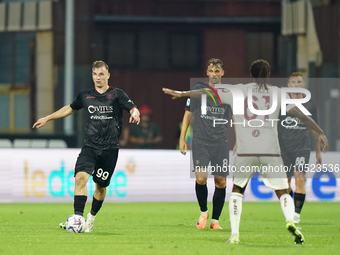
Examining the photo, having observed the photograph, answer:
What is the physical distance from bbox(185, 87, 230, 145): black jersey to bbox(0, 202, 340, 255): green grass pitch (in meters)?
1.22

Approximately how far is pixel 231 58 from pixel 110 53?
4.44 metres

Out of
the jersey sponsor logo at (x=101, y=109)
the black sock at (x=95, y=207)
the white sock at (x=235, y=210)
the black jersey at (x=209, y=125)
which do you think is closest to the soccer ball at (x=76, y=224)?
the black sock at (x=95, y=207)

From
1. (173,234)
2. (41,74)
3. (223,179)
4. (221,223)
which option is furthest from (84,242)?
(41,74)

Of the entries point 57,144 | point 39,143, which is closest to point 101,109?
point 57,144

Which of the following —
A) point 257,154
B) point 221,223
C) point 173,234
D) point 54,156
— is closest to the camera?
point 257,154

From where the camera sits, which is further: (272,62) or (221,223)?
(272,62)

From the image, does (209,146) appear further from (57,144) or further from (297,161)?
(57,144)

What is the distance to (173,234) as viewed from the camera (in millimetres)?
9211

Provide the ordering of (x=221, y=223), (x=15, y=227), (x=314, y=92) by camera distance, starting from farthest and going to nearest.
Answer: (x=314, y=92), (x=221, y=223), (x=15, y=227)

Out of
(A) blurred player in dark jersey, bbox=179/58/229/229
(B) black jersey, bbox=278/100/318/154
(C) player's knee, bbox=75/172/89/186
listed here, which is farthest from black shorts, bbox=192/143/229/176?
(C) player's knee, bbox=75/172/89/186

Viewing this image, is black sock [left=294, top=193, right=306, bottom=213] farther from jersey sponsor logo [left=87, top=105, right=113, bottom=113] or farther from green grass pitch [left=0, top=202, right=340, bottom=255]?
jersey sponsor logo [left=87, top=105, right=113, bottom=113]

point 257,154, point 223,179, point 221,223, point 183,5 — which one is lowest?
point 221,223

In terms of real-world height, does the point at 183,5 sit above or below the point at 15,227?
above

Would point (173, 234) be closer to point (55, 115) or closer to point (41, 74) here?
point (55, 115)
